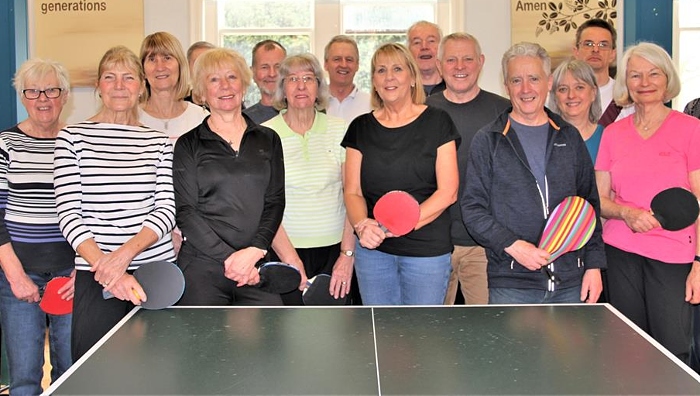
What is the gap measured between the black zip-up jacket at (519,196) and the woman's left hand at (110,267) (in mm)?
1345

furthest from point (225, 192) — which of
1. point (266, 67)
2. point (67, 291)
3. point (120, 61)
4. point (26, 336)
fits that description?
point (266, 67)

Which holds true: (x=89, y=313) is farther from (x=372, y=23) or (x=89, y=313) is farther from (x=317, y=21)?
(x=372, y=23)

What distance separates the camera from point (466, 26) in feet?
19.6

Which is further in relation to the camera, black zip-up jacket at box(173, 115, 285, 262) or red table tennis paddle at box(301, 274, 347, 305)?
red table tennis paddle at box(301, 274, 347, 305)

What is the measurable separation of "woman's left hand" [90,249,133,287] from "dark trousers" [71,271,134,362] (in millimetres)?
106

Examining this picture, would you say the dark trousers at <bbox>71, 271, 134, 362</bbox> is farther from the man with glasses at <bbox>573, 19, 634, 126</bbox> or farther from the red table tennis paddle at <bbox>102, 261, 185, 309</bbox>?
the man with glasses at <bbox>573, 19, 634, 126</bbox>

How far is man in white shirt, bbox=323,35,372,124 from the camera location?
4219 mm

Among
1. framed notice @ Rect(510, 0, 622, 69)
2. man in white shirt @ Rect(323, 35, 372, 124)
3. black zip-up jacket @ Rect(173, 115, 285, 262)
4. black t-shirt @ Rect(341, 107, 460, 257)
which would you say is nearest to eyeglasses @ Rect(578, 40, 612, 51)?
man in white shirt @ Rect(323, 35, 372, 124)

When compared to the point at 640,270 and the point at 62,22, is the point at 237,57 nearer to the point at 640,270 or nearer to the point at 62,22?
the point at 640,270

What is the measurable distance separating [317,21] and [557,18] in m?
2.01

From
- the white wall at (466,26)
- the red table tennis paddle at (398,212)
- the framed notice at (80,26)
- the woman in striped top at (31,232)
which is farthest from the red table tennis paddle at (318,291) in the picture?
the framed notice at (80,26)

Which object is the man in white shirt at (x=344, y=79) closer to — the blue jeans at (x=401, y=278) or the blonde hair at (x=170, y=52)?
the blonde hair at (x=170, y=52)

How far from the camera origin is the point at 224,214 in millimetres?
2812

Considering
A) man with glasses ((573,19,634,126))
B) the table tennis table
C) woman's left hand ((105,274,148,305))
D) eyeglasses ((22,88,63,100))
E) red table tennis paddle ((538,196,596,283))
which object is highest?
man with glasses ((573,19,634,126))
